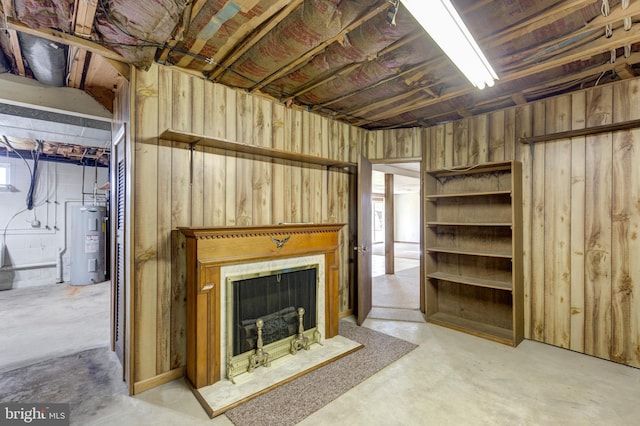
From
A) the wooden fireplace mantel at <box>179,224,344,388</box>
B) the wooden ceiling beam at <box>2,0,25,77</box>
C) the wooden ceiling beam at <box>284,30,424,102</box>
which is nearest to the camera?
the wooden ceiling beam at <box>2,0,25,77</box>

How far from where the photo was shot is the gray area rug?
1.89 m

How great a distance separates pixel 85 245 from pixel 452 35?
7.06 m

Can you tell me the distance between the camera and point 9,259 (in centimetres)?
551

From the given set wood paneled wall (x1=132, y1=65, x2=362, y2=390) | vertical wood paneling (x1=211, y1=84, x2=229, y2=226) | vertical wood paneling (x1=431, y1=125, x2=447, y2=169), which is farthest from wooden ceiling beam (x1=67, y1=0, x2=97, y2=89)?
vertical wood paneling (x1=431, y1=125, x2=447, y2=169)

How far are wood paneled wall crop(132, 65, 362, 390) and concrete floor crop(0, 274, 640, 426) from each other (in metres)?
0.38

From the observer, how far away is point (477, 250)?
11.2 ft

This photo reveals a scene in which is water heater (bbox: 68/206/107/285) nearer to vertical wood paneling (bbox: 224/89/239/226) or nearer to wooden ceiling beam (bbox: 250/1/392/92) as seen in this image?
vertical wood paneling (bbox: 224/89/239/226)

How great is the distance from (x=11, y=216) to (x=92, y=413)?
5857 millimetres

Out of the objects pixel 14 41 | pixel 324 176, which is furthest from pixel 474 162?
pixel 14 41

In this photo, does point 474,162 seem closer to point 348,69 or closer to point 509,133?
point 509,133

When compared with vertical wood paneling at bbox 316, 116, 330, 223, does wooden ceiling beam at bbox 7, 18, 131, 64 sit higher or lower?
higher

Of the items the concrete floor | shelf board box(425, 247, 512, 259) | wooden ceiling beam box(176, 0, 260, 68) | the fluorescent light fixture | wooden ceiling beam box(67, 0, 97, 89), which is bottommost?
the concrete floor

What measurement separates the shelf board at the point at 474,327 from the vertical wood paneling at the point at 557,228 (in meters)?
0.40

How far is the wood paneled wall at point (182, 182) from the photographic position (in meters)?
2.22
